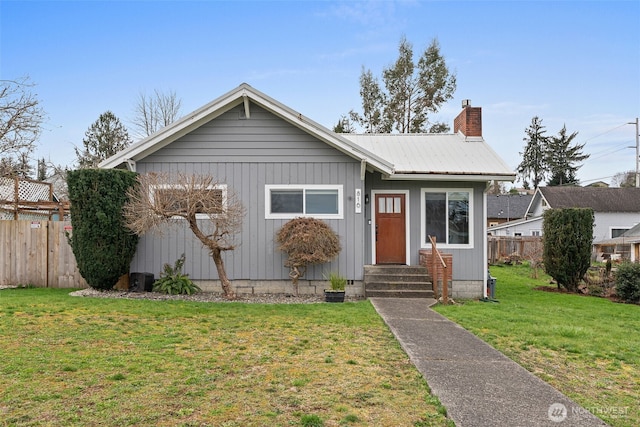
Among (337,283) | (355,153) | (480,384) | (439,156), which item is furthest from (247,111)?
(480,384)

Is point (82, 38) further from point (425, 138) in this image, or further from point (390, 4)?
point (425, 138)

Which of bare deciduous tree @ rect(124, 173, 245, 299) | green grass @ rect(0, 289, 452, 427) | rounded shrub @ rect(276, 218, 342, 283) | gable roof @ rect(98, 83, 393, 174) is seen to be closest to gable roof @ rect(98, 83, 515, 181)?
gable roof @ rect(98, 83, 393, 174)

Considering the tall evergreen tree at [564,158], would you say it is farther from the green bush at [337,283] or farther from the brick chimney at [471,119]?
the green bush at [337,283]

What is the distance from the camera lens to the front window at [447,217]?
39.8 feet

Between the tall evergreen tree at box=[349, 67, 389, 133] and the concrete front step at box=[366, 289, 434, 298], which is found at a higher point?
the tall evergreen tree at box=[349, 67, 389, 133]

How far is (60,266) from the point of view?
1169 cm

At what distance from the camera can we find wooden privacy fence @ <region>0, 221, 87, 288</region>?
11609mm

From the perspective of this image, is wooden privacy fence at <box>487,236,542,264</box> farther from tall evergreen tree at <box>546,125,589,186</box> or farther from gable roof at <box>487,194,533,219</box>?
tall evergreen tree at <box>546,125,589,186</box>

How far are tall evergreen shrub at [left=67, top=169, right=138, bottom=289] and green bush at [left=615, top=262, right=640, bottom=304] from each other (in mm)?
13509

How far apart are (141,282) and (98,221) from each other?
1.81 meters

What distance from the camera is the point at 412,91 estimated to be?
95.3 feet

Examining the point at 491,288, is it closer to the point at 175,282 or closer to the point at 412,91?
the point at 175,282

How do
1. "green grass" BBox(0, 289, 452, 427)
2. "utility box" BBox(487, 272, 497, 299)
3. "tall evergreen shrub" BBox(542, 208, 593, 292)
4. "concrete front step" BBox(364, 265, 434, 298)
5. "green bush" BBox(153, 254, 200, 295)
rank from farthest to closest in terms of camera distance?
1. "tall evergreen shrub" BBox(542, 208, 593, 292)
2. "utility box" BBox(487, 272, 497, 299)
3. "concrete front step" BBox(364, 265, 434, 298)
4. "green bush" BBox(153, 254, 200, 295)
5. "green grass" BBox(0, 289, 452, 427)

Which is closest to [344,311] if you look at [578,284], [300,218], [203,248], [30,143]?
[300,218]
